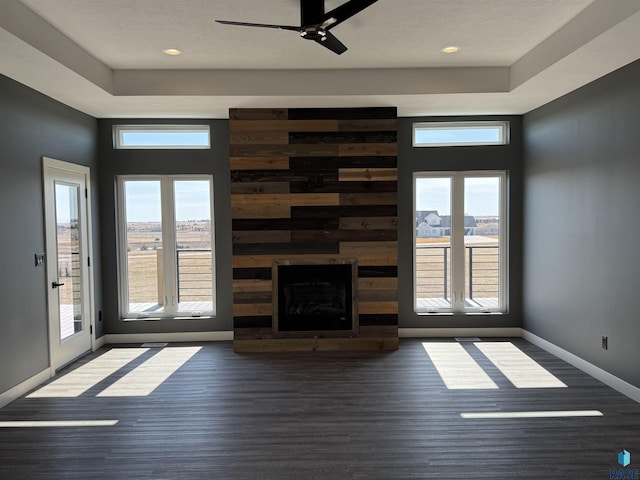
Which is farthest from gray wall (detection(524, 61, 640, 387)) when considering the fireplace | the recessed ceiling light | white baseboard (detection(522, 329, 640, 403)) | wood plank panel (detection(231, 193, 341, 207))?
wood plank panel (detection(231, 193, 341, 207))

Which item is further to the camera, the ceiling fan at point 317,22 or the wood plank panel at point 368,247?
the wood plank panel at point 368,247

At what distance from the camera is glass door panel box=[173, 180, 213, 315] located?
229 inches

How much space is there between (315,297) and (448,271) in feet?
5.94

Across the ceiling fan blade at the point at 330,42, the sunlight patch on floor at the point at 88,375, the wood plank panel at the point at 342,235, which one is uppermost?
the ceiling fan blade at the point at 330,42

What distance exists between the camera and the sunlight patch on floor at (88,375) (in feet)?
13.5

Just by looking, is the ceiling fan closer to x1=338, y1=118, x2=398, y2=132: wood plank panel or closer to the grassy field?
x1=338, y1=118, x2=398, y2=132: wood plank panel

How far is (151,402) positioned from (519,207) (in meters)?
4.78

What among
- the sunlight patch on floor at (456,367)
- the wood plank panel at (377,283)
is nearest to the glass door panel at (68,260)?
the wood plank panel at (377,283)

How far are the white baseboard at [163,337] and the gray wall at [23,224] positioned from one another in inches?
51.2

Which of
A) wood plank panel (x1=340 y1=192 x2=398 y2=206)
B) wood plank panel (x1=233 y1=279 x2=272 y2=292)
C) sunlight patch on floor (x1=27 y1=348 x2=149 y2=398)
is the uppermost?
wood plank panel (x1=340 y1=192 x2=398 y2=206)

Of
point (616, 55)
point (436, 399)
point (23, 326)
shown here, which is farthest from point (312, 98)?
point (23, 326)

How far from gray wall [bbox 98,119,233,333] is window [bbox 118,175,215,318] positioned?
9cm

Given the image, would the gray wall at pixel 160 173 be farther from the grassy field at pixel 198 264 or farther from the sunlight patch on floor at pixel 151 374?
the sunlight patch on floor at pixel 151 374

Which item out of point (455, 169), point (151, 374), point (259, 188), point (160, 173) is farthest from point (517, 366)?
point (160, 173)
